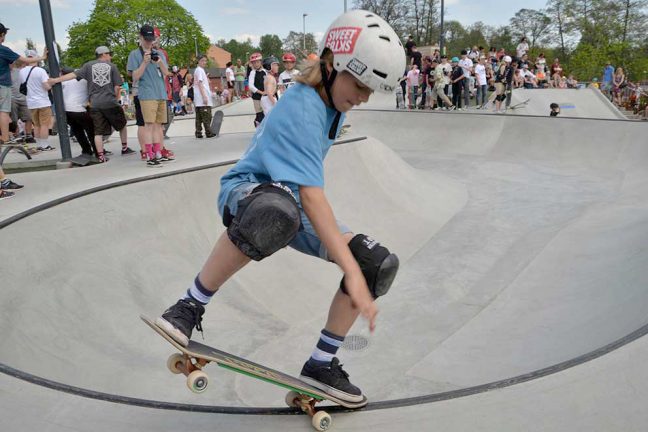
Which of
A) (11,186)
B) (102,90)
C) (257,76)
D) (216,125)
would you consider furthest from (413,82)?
(11,186)

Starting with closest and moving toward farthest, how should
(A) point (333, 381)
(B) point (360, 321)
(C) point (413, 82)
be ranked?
(A) point (333, 381)
(B) point (360, 321)
(C) point (413, 82)

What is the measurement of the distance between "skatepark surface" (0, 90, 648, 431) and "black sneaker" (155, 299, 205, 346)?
420 millimetres

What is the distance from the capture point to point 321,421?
2422 mm

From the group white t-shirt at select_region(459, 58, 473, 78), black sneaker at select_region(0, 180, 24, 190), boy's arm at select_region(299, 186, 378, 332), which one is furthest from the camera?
white t-shirt at select_region(459, 58, 473, 78)

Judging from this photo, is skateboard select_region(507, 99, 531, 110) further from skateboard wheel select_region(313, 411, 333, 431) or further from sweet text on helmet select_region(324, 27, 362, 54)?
skateboard wheel select_region(313, 411, 333, 431)

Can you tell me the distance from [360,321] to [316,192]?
158 inches

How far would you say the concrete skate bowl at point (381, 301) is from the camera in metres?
4.05

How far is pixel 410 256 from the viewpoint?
26.1 feet

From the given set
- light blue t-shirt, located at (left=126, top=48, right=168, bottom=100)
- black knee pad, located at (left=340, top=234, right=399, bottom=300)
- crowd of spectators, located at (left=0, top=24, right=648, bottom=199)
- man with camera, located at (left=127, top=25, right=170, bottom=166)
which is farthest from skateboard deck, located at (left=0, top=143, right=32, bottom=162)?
black knee pad, located at (left=340, top=234, right=399, bottom=300)

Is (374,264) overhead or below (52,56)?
below

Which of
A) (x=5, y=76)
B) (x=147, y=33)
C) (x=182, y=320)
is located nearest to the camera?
(x=182, y=320)

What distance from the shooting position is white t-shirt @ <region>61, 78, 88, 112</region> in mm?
8766

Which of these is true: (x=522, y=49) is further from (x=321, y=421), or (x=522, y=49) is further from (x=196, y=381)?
(x=196, y=381)

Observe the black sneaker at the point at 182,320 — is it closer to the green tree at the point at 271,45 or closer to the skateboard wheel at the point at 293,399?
the skateboard wheel at the point at 293,399
